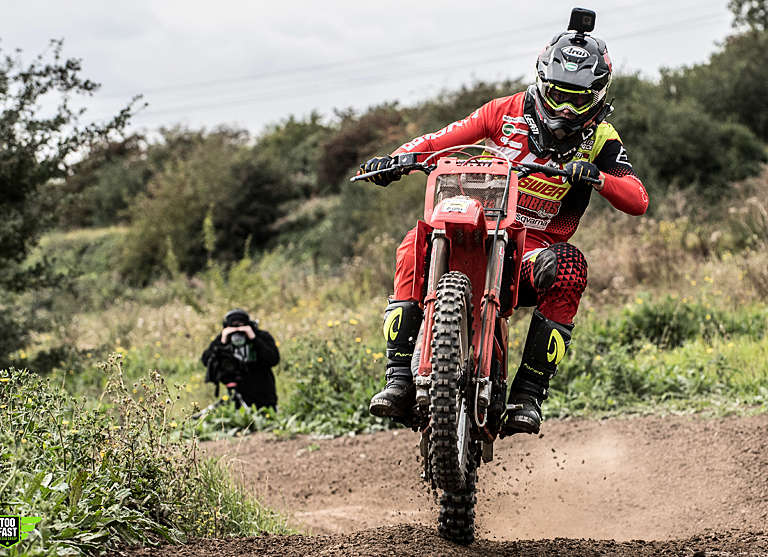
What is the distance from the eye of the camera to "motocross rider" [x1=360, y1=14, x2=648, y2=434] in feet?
14.9

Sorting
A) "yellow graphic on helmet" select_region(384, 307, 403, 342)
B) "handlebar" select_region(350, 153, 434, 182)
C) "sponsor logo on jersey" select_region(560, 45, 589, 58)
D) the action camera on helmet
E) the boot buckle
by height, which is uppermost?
the action camera on helmet

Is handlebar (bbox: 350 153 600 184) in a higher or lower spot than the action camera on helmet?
lower

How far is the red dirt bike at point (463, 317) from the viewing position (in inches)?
154

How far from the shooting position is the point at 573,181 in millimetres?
4453

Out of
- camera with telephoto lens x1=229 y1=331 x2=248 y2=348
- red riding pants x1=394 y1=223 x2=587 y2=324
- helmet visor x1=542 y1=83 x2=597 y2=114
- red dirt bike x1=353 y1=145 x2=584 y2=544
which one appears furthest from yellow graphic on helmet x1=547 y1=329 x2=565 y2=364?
camera with telephoto lens x1=229 y1=331 x2=248 y2=348

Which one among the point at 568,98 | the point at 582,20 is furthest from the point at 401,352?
the point at 582,20

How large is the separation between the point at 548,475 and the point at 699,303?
461cm

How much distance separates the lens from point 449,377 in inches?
152

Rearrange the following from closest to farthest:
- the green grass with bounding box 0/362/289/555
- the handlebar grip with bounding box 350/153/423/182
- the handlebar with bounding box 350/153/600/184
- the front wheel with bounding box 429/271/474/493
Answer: the green grass with bounding box 0/362/289/555
the front wheel with bounding box 429/271/474/493
the handlebar with bounding box 350/153/600/184
the handlebar grip with bounding box 350/153/423/182

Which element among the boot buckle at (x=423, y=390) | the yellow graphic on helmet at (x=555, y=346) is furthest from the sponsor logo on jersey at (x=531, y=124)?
the boot buckle at (x=423, y=390)

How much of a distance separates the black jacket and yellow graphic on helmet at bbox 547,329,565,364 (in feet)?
16.2

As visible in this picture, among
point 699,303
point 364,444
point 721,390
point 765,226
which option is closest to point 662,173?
point 765,226

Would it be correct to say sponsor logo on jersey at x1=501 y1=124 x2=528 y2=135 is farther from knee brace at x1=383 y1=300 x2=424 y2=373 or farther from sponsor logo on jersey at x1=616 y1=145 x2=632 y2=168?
knee brace at x1=383 y1=300 x2=424 y2=373

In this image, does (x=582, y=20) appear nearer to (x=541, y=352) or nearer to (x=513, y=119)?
(x=513, y=119)
